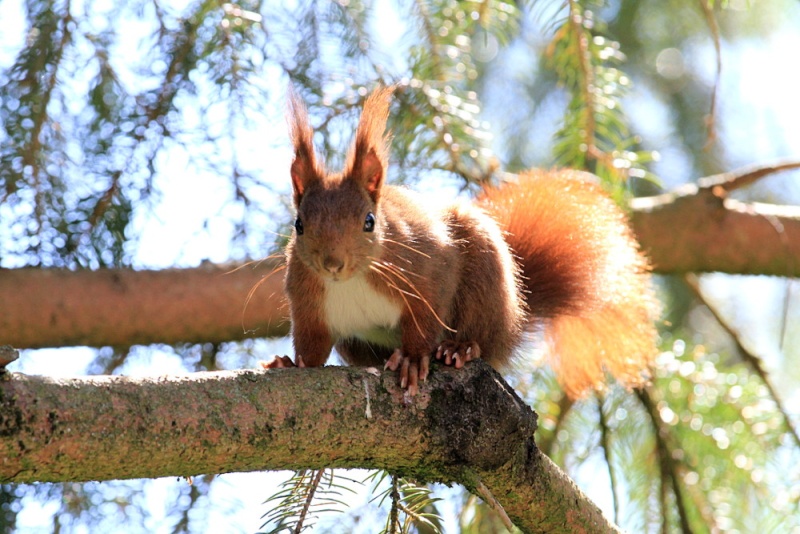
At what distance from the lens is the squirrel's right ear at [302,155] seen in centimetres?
179

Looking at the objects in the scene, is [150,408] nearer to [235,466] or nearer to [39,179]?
[235,466]

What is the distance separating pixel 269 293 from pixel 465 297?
28.1 inches

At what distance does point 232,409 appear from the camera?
1240mm

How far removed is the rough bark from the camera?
1110 mm

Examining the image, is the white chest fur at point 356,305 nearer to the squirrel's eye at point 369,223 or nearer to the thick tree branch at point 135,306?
the squirrel's eye at point 369,223

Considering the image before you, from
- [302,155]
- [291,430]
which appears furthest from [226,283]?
[291,430]

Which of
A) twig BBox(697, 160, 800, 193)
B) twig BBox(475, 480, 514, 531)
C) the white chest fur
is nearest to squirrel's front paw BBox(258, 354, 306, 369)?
the white chest fur

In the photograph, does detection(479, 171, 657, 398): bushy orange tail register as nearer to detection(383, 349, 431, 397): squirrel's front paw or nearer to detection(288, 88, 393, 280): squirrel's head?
detection(288, 88, 393, 280): squirrel's head

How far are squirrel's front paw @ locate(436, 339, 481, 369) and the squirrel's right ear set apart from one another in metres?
0.41

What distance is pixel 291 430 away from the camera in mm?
1283

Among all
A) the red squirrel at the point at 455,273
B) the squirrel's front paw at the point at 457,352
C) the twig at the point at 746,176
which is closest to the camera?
the squirrel's front paw at the point at 457,352

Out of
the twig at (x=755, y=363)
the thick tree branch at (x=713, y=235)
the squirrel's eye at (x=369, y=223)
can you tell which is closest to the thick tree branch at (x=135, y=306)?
the squirrel's eye at (x=369, y=223)

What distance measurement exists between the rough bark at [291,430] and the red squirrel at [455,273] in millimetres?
81

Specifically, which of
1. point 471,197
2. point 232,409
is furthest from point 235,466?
point 471,197
